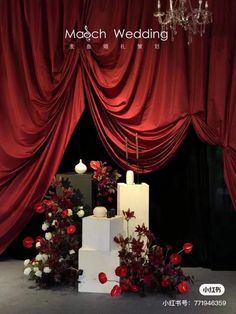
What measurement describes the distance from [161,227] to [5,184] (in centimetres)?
136

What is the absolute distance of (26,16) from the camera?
3.83 meters

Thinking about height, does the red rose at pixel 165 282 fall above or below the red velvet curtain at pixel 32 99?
below

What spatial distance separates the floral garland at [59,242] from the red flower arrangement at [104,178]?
19 cm

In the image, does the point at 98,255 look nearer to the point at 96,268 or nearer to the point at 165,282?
the point at 96,268

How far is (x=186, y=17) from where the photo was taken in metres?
3.29

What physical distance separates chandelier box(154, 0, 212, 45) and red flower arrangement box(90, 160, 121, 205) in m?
1.15

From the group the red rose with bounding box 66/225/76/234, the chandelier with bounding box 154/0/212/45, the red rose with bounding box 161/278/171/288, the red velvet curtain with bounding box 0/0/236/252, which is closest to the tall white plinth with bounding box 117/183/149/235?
the red velvet curtain with bounding box 0/0/236/252

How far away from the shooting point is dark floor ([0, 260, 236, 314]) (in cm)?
294

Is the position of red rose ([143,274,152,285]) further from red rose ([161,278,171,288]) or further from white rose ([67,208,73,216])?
white rose ([67,208,73,216])

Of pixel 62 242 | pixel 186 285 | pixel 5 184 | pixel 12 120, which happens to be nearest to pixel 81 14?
pixel 12 120

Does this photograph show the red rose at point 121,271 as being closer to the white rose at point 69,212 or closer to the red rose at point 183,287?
the red rose at point 183,287

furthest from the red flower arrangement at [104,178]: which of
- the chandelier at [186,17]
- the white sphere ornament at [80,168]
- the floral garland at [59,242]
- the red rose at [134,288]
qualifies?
the chandelier at [186,17]

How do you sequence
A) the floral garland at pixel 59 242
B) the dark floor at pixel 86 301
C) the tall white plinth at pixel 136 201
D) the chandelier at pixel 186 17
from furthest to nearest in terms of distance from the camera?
the tall white plinth at pixel 136 201 < the floral garland at pixel 59 242 < the chandelier at pixel 186 17 < the dark floor at pixel 86 301

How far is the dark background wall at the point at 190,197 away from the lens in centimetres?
381
